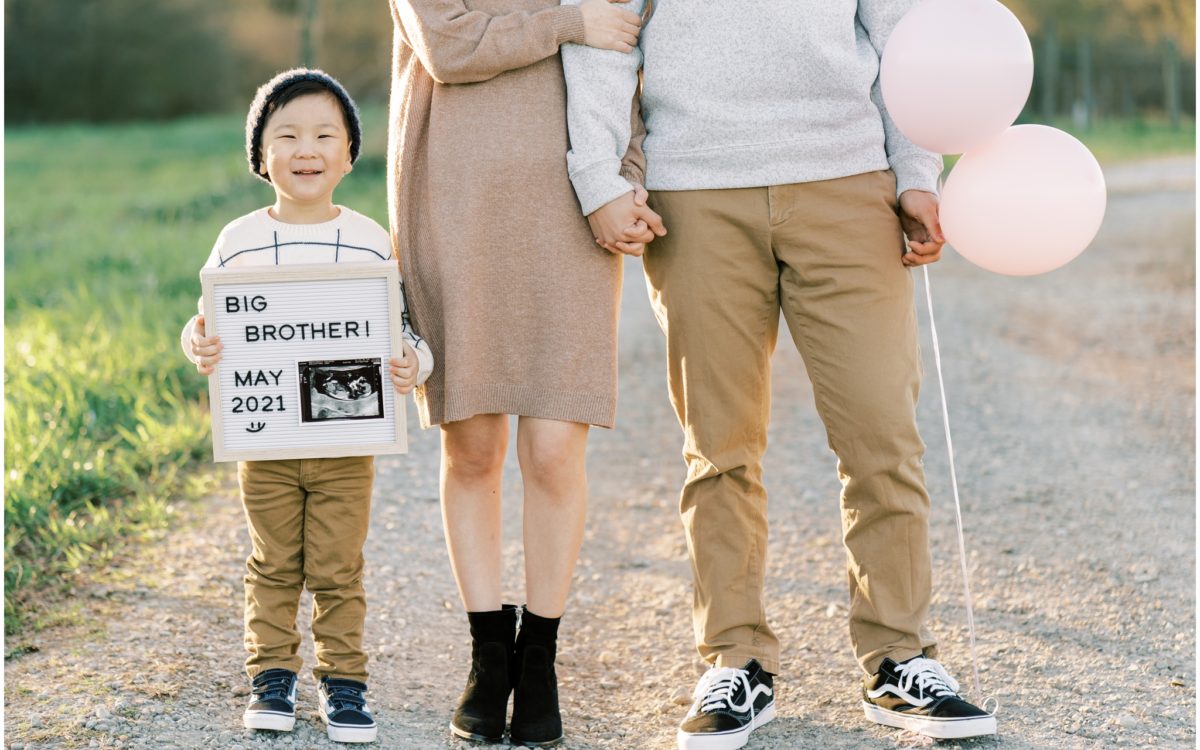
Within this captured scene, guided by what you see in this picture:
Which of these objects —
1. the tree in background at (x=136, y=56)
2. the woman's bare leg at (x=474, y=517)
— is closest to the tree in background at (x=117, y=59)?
the tree in background at (x=136, y=56)

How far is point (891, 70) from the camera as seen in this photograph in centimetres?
280

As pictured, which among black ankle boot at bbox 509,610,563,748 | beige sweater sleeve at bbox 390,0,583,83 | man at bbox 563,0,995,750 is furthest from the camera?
black ankle boot at bbox 509,610,563,748

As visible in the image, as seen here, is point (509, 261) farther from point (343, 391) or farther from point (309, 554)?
point (309, 554)

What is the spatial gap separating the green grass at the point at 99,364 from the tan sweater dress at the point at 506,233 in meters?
1.81

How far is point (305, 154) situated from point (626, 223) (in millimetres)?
714

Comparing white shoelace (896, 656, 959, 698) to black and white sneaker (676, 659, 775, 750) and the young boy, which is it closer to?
black and white sneaker (676, 659, 775, 750)

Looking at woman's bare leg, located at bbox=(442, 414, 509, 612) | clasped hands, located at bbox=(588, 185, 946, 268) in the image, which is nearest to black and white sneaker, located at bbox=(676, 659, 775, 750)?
woman's bare leg, located at bbox=(442, 414, 509, 612)

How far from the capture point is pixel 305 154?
2783 millimetres

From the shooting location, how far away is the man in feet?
9.13

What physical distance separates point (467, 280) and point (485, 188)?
20cm

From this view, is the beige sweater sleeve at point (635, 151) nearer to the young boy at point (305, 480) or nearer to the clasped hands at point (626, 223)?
the clasped hands at point (626, 223)

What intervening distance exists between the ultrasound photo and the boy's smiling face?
344mm

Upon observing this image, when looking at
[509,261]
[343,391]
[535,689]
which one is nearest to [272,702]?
[535,689]

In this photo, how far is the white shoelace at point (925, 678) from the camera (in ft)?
9.38
